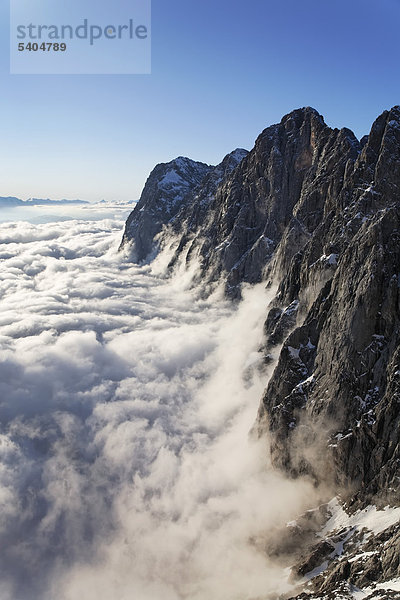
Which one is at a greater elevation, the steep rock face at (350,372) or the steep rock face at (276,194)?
the steep rock face at (276,194)

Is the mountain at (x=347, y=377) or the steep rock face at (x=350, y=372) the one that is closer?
the mountain at (x=347, y=377)

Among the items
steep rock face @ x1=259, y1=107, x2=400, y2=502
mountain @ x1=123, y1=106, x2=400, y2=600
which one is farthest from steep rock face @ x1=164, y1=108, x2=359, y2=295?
steep rock face @ x1=259, y1=107, x2=400, y2=502

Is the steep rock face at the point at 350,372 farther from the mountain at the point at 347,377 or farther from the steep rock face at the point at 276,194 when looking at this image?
the steep rock face at the point at 276,194

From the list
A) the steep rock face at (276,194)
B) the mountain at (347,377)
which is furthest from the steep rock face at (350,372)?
the steep rock face at (276,194)

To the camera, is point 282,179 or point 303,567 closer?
point 303,567

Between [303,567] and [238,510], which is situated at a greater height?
[303,567]

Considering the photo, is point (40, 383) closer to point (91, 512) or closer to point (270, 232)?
point (91, 512)

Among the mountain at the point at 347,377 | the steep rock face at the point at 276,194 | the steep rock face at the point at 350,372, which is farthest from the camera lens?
the steep rock face at the point at 276,194

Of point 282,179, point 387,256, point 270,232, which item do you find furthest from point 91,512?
point 282,179

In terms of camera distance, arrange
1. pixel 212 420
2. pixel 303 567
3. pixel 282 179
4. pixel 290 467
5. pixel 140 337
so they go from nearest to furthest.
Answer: pixel 303 567
pixel 290 467
pixel 212 420
pixel 282 179
pixel 140 337

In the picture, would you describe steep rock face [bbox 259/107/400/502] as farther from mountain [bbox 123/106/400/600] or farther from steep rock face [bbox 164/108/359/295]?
steep rock face [bbox 164/108/359/295]

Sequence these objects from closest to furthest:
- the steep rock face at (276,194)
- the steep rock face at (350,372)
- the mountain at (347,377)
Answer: the mountain at (347,377)
the steep rock face at (350,372)
the steep rock face at (276,194)
